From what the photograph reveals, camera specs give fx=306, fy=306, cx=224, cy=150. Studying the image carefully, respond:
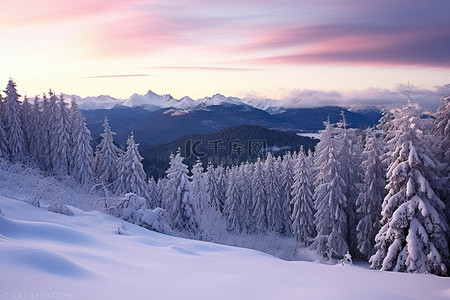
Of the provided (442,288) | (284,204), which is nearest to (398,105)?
(442,288)

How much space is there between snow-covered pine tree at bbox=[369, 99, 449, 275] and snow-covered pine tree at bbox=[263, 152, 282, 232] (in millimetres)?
29258

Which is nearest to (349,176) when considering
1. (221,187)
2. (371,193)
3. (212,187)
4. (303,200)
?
(371,193)

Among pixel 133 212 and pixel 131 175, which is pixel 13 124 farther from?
pixel 133 212

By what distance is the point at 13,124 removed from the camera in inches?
1505

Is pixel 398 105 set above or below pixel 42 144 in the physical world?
above

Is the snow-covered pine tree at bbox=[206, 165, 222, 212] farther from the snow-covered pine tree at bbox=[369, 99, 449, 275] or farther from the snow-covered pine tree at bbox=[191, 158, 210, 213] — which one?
the snow-covered pine tree at bbox=[369, 99, 449, 275]

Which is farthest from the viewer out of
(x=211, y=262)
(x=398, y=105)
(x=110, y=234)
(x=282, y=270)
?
(x=398, y=105)

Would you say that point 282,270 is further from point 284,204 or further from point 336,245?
point 284,204

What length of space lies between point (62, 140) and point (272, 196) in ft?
99.0

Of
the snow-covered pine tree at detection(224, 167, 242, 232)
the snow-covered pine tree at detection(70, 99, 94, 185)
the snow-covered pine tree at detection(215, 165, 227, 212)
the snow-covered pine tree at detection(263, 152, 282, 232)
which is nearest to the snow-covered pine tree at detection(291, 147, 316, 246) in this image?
the snow-covered pine tree at detection(263, 152, 282, 232)

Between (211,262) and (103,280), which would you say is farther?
(211,262)

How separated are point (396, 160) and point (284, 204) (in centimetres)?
3064

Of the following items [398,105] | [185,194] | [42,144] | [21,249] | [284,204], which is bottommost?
[284,204]

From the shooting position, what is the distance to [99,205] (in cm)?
1230
